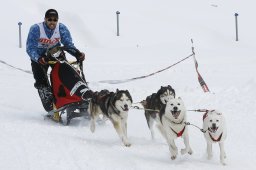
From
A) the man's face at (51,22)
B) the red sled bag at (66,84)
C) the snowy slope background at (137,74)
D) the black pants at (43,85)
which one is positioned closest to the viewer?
the snowy slope background at (137,74)

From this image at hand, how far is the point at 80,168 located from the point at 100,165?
0.74ft

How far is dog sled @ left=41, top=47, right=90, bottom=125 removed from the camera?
6.99 meters

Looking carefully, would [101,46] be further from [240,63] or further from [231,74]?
[231,74]

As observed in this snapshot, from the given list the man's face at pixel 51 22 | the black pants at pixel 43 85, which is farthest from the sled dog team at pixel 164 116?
the man's face at pixel 51 22

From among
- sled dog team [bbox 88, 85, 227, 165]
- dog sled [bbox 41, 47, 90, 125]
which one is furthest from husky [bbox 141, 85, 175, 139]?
dog sled [bbox 41, 47, 90, 125]

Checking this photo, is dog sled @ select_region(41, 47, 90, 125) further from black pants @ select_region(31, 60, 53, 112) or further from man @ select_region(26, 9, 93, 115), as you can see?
black pants @ select_region(31, 60, 53, 112)

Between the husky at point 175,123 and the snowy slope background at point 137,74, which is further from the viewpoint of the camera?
the snowy slope background at point 137,74

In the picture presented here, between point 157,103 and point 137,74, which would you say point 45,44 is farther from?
point 137,74

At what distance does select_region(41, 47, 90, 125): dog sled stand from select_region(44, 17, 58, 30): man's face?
1.06 ft

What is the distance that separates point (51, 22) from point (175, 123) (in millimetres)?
2752

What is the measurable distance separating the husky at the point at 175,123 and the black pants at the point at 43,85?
2.59 m

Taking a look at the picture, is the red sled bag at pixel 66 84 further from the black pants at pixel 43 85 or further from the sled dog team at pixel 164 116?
the black pants at pixel 43 85

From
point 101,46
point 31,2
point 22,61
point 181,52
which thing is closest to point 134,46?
point 101,46

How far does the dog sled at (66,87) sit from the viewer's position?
6.99 metres
